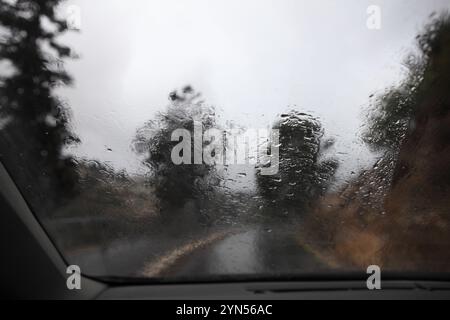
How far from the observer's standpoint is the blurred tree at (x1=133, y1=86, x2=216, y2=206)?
4352 mm

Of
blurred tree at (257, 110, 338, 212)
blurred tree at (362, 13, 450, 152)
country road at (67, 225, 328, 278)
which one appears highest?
blurred tree at (362, 13, 450, 152)

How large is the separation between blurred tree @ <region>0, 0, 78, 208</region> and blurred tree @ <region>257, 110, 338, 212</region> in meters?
2.13

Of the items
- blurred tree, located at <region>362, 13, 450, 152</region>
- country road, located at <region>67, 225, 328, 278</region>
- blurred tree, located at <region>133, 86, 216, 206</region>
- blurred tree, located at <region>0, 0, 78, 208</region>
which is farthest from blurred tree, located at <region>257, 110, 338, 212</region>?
blurred tree, located at <region>0, 0, 78, 208</region>

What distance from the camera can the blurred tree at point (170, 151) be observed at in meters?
4.35

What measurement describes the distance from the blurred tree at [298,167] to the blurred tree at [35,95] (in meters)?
2.13

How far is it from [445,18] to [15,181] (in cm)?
504

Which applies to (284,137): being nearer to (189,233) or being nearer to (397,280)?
(189,233)

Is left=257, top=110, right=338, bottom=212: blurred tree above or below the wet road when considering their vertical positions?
above

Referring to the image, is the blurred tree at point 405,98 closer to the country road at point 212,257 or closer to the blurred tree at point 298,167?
the blurred tree at point 298,167

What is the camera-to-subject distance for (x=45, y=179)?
3.91 meters

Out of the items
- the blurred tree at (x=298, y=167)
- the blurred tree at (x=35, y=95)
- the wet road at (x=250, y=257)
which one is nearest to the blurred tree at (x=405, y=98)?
the blurred tree at (x=298, y=167)

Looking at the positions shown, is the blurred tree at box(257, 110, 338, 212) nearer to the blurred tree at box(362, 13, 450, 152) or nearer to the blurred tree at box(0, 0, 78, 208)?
the blurred tree at box(362, 13, 450, 152)

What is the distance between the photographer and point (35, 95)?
402 cm

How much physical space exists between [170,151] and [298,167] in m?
1.44
